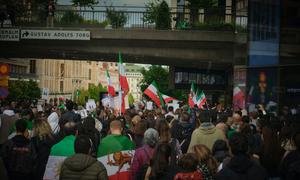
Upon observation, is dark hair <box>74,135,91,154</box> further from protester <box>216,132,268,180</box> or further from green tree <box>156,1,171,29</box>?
green tree <box>156,1,171,29</box>

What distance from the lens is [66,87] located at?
5433 inches

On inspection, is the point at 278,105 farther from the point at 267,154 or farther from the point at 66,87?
the point at 66,87

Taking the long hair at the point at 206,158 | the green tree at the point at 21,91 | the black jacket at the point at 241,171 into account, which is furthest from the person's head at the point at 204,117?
the green tree at the point at 21,91

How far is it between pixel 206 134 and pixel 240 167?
361 centimetres

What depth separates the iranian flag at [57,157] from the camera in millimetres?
8281

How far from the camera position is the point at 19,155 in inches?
336

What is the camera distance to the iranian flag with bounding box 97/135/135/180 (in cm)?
863

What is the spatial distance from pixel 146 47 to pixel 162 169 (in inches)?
1052

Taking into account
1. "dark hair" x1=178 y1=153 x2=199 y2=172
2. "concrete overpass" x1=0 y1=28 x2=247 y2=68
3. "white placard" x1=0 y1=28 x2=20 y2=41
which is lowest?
"dark hair" x1=178 y1=153 x2=199 y2=172

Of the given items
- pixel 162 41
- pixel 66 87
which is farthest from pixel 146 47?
pixel 66 87

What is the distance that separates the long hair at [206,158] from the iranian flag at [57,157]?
1741mm

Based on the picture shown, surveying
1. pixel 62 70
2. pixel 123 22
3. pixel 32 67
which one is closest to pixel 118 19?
pixel 123 22

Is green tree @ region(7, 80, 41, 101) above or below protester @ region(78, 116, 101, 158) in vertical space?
below

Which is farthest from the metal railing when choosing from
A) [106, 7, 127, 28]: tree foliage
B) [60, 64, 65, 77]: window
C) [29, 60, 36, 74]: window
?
[60, 64, 65, 77]: window
